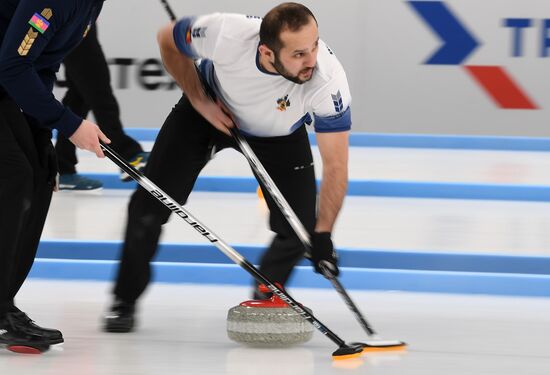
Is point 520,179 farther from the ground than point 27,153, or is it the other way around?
point 27,153

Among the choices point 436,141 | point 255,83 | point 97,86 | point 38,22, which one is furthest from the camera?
point 436,141

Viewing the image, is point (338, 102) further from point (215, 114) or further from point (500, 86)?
point (500, 86)

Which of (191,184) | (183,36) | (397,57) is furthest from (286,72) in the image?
(397,57)

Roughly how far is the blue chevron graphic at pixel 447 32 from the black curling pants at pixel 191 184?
3238mm

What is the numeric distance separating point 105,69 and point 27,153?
222 centimetres

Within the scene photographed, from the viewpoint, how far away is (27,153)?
3.40 meters

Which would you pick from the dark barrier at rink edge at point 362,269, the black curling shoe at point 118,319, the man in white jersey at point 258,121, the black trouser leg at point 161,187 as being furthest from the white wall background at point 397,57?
the black curling shoe at point 118,319

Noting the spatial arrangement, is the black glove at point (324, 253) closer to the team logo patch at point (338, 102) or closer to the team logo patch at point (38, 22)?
the team logo patch at point (338, 102)

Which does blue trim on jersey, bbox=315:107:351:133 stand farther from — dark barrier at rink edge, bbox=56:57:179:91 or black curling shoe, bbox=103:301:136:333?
dark barrier at rink edge, bbox=56:57:179:91

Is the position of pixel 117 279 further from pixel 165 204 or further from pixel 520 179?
pixel 520 179

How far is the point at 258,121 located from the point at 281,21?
43cm

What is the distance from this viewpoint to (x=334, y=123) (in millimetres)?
3479

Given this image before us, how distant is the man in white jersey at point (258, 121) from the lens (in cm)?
342

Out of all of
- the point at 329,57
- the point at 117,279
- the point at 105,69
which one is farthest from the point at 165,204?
the point at 105,69
